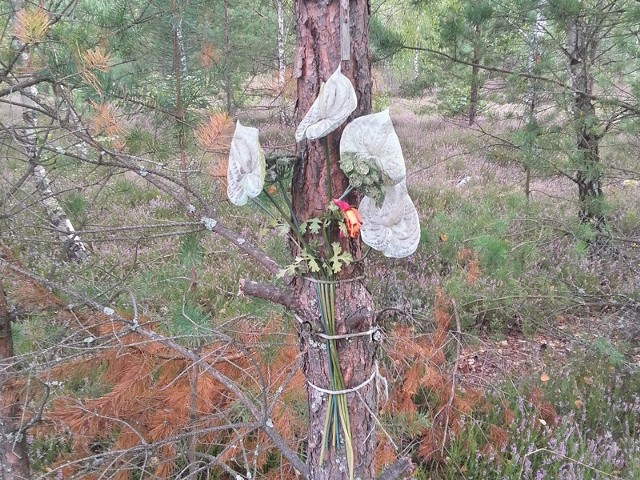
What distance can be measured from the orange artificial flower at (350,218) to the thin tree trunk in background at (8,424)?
1523 mm

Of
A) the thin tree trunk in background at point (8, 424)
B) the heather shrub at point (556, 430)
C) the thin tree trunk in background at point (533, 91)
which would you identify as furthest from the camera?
the thin tree trunk in background at point (533, 91)

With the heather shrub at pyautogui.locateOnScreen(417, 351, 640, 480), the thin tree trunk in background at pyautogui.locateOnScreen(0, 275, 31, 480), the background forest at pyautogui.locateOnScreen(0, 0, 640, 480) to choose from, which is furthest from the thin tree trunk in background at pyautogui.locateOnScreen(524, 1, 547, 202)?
the thin tree trunk in background at pyautogui.locateOnScreen(0, 275, 31, 480)

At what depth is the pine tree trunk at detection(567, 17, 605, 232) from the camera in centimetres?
405

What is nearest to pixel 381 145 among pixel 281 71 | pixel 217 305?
pixel 217 305

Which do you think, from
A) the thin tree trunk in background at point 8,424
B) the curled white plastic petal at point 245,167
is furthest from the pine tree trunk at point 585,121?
the thin tree trunk in background at point 8,424

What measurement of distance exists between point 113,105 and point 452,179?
793cm

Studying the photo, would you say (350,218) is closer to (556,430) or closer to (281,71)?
(556,430)

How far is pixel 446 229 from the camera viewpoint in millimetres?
5258

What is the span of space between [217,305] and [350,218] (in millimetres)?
3399

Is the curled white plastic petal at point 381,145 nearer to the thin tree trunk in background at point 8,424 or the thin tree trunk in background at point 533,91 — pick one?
the thin tree trunk in background at point 8,424

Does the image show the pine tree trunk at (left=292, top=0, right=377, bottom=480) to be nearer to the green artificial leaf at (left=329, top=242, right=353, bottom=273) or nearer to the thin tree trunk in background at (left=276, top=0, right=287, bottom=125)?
the green artificial leaf at (left=329, top=242, right=353, bottom=273)

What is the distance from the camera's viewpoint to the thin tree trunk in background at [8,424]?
76.5 inches

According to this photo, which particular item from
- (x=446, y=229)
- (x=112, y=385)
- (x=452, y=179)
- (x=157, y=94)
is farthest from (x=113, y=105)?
(x=452, y=179)

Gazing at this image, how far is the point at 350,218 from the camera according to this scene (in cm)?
113
